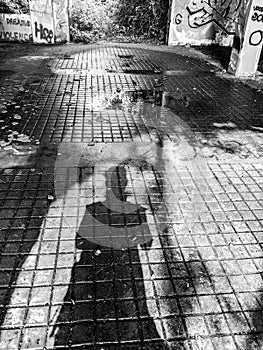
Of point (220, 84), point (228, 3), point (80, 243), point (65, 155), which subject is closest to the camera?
point (80, 243)

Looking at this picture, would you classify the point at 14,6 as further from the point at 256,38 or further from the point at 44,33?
the point at 256,38

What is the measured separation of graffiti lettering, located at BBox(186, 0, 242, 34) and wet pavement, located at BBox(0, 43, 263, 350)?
6661 millimetres

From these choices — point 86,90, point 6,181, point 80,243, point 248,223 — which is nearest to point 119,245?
point 80,243

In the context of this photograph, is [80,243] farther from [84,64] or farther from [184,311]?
[84,64]

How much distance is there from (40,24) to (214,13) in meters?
6.15

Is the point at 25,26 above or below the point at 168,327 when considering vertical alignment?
above

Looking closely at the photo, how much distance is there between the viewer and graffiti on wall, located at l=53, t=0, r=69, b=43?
36.0 feet

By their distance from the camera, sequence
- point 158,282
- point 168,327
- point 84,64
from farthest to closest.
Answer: point 84,64, point 158,282, point 168,327

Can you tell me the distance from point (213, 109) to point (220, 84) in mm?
1890

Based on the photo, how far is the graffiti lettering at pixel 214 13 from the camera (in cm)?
1128

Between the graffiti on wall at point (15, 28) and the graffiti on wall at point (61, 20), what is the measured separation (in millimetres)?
932

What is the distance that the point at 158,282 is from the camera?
254 centimetres

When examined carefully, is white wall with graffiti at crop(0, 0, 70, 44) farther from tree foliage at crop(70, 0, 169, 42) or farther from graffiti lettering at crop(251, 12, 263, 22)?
graffiti lettering at crop(251, 12, 263, 22)

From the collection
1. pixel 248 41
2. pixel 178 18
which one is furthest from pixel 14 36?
pixel 248 41
